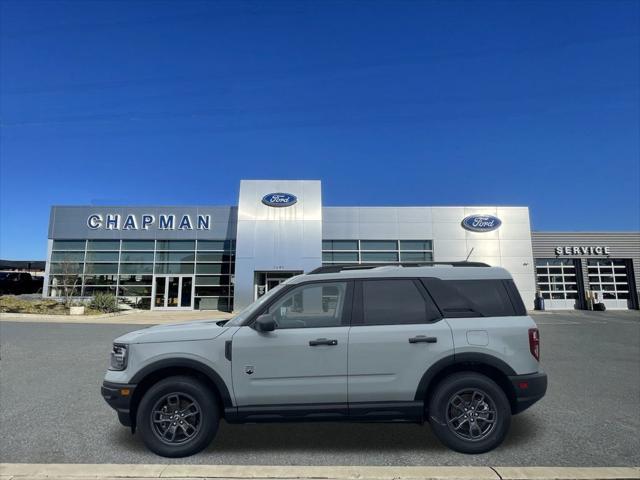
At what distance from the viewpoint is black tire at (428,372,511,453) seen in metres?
3.91

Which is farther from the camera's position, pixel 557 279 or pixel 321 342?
pixel 557 279

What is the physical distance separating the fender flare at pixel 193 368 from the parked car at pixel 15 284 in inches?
1384

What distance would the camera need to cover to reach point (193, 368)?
3961 millimetres

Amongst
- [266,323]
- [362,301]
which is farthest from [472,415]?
[266,323]

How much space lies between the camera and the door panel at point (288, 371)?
12.8 feet

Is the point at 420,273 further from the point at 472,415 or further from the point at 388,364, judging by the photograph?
the point at 472,415

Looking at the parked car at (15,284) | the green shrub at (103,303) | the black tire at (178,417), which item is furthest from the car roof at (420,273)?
the parked car at (15,284)

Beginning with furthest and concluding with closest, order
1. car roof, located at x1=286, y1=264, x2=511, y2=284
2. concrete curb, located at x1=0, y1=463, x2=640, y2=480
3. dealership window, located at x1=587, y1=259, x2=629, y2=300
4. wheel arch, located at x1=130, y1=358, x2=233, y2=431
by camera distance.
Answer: dealership window, located at x1=587, y1=259, x2=629, y2=300 < car roof, located at x1=286, y1=264, x2=511, y2=284 < wheel arch, located at x1=130, y1=358, x2=233, y2=431 < concrete curb, located at x1=0, y1=463, x2=640, y2=480

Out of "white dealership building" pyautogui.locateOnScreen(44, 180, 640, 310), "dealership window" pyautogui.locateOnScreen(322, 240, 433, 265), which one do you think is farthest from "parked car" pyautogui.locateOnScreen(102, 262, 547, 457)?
"dealership window" pyautogui.locateOnScreen(322, 240, 433, 265)

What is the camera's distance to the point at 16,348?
33.9 feet

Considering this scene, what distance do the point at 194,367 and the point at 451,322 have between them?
108 inches

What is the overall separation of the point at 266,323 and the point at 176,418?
136 centimetres

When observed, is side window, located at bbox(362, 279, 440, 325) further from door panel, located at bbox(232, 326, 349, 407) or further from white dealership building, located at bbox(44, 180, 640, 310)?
white dealership building, located at bbox(44, 180, 640, 310)

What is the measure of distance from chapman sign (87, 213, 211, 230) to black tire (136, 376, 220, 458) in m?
23.9
